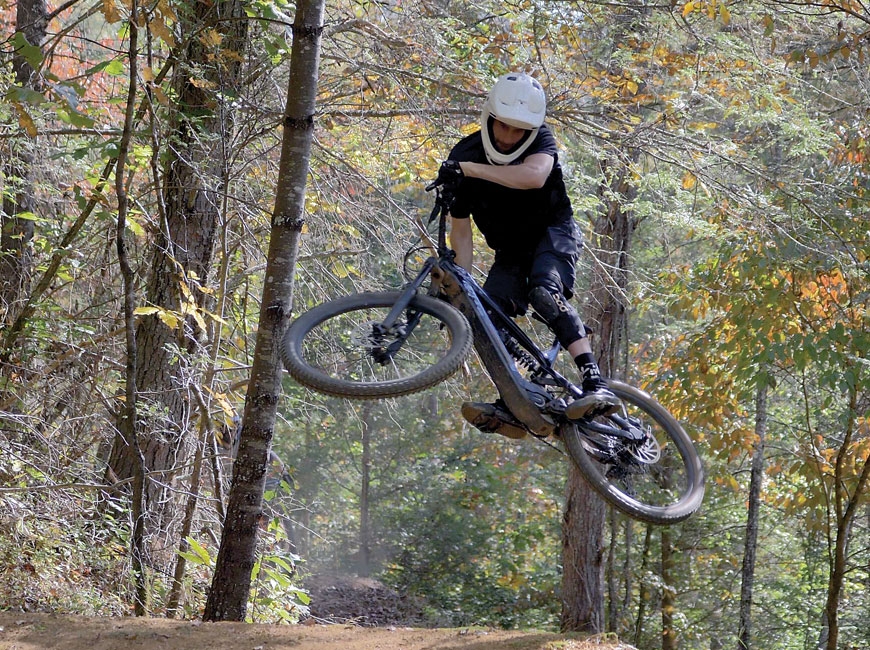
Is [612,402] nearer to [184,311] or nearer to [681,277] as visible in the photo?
[184,311]

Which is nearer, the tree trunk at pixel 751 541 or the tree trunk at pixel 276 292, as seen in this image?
the tree trunk at pixel 276 292

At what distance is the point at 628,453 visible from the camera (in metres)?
4.50

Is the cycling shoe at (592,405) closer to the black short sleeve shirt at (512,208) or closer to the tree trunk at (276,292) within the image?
the black short sleeve shirt at (512,208)

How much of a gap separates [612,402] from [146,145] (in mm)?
3915

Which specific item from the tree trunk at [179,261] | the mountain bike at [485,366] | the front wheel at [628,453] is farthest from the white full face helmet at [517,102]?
the tree trunk at [179,261]

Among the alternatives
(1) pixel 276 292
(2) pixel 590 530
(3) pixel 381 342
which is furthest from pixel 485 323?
(2) pixel 590 530

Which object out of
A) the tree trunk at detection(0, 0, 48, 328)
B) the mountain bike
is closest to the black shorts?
the mountain bike

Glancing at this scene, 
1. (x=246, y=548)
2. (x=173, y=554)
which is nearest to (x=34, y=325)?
(x=173, y=554)

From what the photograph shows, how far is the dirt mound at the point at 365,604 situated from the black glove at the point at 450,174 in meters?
8.75

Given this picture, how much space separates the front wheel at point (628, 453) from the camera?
13.8 ft

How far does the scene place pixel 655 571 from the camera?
12.7 metres

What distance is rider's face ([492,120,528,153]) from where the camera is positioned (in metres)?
4.04

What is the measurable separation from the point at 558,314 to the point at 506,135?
91cm

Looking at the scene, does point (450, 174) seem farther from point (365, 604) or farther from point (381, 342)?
point (365, 604)
